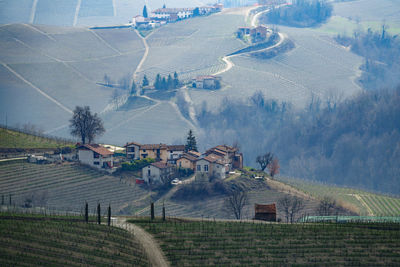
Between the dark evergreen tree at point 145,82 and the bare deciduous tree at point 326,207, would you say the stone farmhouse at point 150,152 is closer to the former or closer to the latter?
the bare deciduous tree at point 326,207

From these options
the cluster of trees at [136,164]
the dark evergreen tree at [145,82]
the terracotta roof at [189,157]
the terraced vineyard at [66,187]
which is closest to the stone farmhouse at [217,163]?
the terracotta roof at [189,157]

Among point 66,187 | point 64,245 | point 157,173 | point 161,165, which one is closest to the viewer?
point 64,245

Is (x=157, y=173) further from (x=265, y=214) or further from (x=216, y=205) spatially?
(x=265, y=214)

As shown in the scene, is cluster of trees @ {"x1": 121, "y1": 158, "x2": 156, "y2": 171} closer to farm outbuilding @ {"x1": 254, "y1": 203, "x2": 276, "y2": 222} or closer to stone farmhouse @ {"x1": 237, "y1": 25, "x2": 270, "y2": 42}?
farm outbuilding @ {"x1": 254, "y1": 203, "x2": 276, "y2": 222}

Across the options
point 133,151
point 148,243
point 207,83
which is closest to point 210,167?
point 133,151

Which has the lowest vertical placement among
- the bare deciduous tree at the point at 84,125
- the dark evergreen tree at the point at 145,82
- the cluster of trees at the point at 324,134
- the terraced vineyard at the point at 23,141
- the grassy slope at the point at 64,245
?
the cluster of trees at the point at 324,134

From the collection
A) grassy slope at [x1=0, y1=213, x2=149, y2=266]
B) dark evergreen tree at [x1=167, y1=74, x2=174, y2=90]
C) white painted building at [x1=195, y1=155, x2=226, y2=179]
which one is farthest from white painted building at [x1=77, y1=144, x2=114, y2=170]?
dark evergreen tree at [x1=167, y1=74, x2=174, y2=90]

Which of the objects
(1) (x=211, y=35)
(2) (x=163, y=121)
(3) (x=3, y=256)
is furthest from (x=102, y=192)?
(1) (x=211, y=35)
